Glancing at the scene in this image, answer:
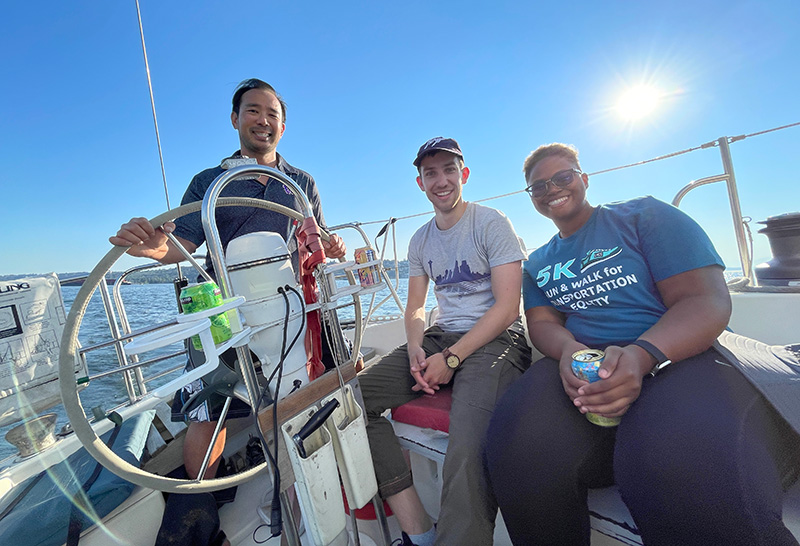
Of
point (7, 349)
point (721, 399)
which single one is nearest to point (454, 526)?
point (721, 399)

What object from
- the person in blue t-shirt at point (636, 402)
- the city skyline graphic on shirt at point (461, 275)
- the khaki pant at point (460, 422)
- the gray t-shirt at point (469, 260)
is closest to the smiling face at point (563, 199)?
the person in blue t-shirt at point (636, 402)

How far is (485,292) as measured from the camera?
4.92 feet

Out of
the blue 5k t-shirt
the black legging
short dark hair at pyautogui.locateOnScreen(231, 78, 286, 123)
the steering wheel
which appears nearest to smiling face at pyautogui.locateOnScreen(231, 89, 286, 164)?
short dark hair at pyautogui.locateOnScreen(231, 78, 286, 123)

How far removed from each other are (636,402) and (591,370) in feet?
0.43

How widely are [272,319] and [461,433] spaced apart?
24.9 inches

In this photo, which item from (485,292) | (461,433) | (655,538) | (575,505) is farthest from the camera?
(485,292)

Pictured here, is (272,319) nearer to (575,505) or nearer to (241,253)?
(241,253)

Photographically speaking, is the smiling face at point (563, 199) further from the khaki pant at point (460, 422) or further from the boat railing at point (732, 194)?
the boat railing at point (732, 194)

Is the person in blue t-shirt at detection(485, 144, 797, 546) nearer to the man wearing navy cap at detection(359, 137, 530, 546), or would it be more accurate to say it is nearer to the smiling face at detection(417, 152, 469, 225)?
the man wearing navy cap at detection(359, 137, 530, 546)

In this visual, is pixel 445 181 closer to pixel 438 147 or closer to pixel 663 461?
pixel 438 147

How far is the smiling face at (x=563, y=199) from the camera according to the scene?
4.18 feet

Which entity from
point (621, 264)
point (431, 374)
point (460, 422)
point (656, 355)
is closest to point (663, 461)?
point (656, 355)

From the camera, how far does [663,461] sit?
2.33ft

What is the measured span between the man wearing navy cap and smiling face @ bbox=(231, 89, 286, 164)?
0.67 meters
